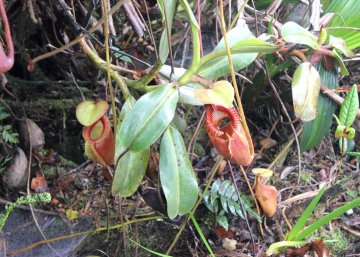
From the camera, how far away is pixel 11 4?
1.34 meters

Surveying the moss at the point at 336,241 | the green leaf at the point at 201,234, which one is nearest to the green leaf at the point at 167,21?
the green leaf at the point at 201,234

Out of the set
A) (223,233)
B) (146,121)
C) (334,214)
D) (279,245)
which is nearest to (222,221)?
(223,233)

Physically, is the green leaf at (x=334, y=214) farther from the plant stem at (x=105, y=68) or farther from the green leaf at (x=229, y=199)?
the plant stem at (x=105, y=68)

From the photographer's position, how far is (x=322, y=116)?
1438mm

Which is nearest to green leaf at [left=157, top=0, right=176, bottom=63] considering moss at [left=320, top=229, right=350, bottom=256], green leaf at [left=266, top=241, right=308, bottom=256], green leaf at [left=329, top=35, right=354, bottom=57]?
green leaf at [left=329, top=35, right=354, bottom=57]

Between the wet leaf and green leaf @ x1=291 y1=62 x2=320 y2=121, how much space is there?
1.46ft

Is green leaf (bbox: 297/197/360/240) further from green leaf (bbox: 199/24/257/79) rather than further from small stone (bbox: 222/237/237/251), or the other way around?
green leaf (bbox: 199/24/257/79)

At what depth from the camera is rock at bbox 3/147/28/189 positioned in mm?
1387

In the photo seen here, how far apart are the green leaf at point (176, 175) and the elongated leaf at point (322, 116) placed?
593 millimetres

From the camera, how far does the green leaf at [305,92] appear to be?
39.8 inches

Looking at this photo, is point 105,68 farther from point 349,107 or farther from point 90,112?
point 349,107

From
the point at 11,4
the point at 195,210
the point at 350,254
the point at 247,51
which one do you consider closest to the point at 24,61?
the point at 11,4

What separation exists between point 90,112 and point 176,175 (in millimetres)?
251

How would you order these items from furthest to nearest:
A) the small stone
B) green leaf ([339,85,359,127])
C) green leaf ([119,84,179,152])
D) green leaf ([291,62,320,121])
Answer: the small stone, green leaf ([339,85,359,127]), green leaf ([291,62,320,121]), green leaf ([119,84,179,152])
